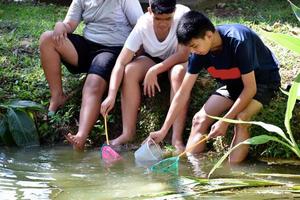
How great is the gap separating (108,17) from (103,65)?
0.51 metres

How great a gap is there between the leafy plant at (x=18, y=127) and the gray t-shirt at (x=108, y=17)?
0.81 meters

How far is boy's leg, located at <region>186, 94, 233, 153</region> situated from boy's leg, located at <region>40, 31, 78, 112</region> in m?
1.25

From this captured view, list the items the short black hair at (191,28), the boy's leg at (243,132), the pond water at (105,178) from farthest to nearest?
the boy's leg at (243,132), the short black hair at (191,28), the pond water at (105,178)

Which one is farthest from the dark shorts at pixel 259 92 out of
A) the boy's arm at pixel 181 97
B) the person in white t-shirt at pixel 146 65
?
the person in white t-shirt at pixel 146 65

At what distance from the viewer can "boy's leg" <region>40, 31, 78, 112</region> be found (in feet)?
16.5

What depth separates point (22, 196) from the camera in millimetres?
3533

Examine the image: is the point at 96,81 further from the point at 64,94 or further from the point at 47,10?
the point at 47,10

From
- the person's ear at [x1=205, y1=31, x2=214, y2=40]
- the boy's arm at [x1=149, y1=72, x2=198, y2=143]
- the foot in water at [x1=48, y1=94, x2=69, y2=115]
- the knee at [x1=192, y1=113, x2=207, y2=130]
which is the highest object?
the person's ear at [x1=205, y1=31, x2=214, y2=40]

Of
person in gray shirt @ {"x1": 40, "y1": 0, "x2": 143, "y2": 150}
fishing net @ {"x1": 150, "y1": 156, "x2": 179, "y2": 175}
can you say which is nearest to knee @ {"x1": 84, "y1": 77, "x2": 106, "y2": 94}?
person in gray shirt @ {"x1": 40, "y1": 0, "x2": 143, "y2": 150}

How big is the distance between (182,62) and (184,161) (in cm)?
78

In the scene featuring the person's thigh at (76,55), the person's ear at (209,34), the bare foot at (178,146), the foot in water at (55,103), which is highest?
the person's ear at (209,34)

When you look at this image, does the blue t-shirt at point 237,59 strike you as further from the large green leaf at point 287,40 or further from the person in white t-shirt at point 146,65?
the large green leaf at point 287,40

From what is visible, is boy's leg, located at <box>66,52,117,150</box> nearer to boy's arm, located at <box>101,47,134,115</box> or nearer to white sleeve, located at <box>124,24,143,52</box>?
boy's arm, located at <box>101,47,134,115</box>

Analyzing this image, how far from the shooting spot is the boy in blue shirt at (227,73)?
3.96 m
